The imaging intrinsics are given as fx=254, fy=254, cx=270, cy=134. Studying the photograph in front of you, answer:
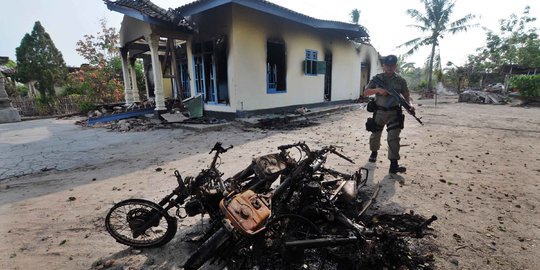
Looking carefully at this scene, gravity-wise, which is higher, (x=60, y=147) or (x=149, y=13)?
(x=149, y=13)

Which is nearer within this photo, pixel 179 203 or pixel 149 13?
pixel 179 203

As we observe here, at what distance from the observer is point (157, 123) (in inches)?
356

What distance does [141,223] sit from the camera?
7.55ft

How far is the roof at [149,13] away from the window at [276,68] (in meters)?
3.19

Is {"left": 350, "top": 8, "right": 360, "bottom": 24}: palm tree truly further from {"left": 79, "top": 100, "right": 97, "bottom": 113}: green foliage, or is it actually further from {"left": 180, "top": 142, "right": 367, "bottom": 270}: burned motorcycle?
{"left": 180, "top": 142, "right": 367, "bottom": 270}: burned motorcycle

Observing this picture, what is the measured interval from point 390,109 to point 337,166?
1309 millimetres

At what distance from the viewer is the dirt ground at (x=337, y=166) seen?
7.41 ft

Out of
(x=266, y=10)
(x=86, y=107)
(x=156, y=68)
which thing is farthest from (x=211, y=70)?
(x=86, y=107)

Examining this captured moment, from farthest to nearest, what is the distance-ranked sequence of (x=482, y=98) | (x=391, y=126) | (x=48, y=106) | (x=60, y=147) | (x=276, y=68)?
(x=482, y=98) → (x=48, y=106) → (x=276, y=68) → (x=60, y=147) → (x=391, y=126)

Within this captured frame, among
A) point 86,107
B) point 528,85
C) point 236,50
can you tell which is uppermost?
point 236,50

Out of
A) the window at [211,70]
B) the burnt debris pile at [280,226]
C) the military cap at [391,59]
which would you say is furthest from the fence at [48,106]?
the military cap at [391,59]

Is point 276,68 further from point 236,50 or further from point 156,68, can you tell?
point 156,68

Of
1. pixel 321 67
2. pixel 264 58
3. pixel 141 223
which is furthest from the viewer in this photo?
pixel 321 67

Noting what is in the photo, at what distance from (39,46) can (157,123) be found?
1247 cm
